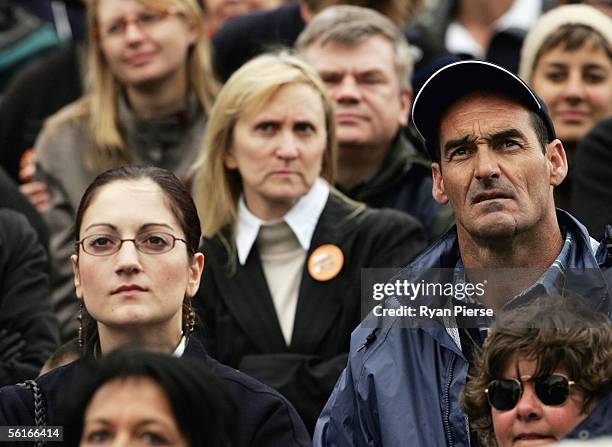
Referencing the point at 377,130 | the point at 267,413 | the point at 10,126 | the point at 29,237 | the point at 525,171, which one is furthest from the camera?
the point at 10,126

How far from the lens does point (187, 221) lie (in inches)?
222

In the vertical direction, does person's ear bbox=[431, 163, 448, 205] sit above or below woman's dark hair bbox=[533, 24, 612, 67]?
below

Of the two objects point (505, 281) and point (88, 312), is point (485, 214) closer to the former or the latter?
point (505, 281)

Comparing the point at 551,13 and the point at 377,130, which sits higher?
the point at 551,13

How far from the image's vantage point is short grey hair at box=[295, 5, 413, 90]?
8.12 m

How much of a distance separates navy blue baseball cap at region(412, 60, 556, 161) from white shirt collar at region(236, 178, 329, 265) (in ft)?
4.44

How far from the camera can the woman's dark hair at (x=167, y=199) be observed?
221 inches

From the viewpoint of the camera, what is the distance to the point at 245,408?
203 inches

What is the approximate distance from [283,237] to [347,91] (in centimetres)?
116

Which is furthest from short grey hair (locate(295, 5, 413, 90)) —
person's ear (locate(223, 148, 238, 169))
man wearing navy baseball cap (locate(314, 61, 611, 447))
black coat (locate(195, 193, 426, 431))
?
man wearing navy baseball cap (locate(314, 61, 611, 447))

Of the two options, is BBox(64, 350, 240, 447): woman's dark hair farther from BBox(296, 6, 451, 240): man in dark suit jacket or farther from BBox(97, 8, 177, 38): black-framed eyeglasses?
BBox(97, 8, 177, 38): black-framed eyeglasses

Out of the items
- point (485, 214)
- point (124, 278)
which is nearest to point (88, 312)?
point (124, 278)

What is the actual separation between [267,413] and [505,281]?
925 millimetres

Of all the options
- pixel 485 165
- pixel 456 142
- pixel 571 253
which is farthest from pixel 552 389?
pixel 456 142
